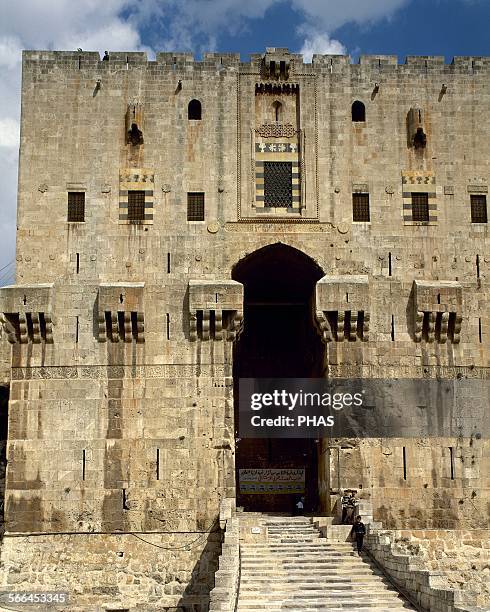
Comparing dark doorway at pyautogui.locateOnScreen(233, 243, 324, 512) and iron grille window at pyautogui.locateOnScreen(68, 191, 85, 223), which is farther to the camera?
dark doorway at pyautogui.locateOnScreen(233, 243, 324, 512)

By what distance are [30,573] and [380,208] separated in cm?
1459

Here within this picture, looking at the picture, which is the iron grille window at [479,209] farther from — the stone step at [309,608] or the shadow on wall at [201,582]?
the stone step at [309,608]

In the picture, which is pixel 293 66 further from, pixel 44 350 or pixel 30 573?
pixel 30 573

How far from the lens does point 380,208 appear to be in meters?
31.0

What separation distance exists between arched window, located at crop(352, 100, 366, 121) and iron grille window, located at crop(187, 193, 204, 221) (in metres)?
5.42

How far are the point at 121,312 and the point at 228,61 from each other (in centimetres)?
864

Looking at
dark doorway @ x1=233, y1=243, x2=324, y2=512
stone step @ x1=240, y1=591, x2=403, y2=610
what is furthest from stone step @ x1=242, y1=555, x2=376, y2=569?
dark doorway @ x1=233, y1=243, x2=324, y2=512

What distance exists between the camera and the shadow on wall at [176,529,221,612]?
28.0m

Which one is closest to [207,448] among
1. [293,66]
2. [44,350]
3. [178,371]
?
[178,371]

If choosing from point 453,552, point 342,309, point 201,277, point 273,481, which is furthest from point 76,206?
point 453,552

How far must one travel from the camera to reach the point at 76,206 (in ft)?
101

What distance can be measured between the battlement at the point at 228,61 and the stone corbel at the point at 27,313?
286 inches

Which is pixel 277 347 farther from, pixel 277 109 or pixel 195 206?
pixel 277 109

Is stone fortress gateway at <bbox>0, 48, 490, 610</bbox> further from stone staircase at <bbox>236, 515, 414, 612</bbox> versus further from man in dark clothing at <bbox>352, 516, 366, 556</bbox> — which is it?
stone staircase at <bbox>236, 515, 414, 612</bbox>
